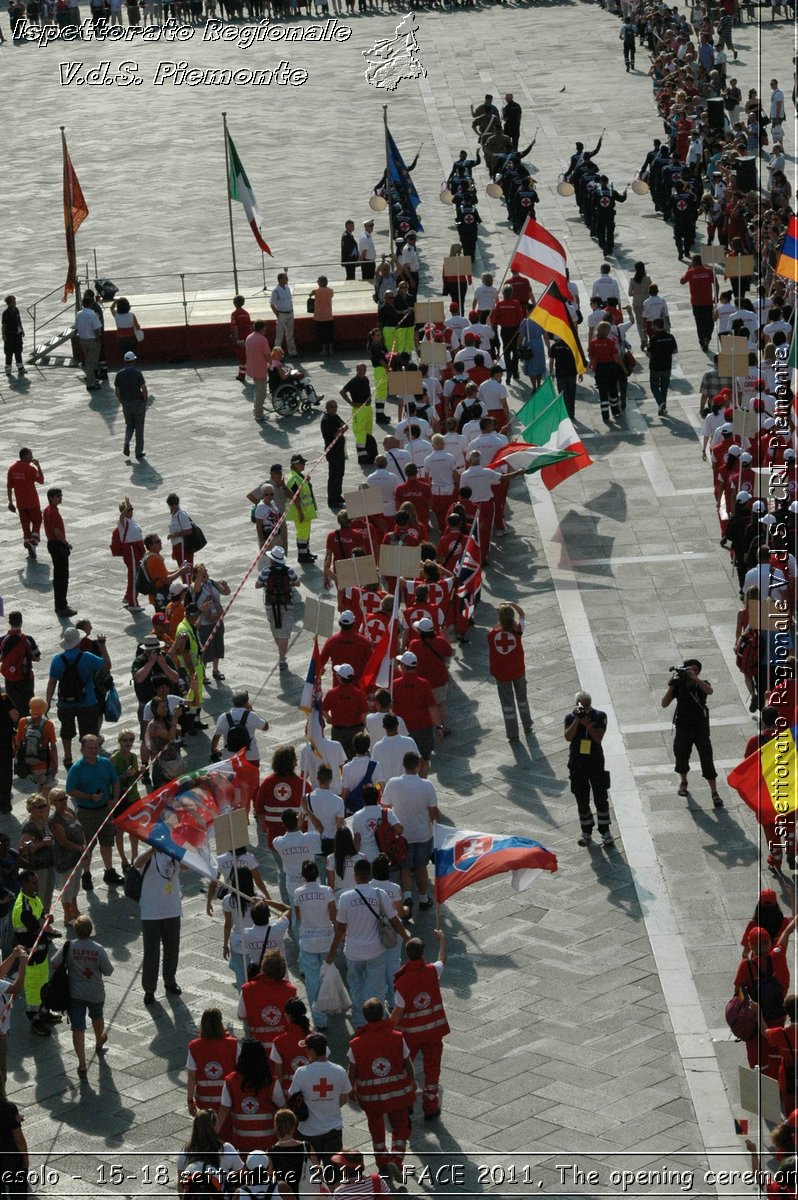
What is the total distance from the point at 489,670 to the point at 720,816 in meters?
3.45

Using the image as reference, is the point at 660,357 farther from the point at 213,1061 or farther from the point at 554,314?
the point at 213,1061

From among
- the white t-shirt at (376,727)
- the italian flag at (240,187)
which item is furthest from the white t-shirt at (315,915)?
the italian flag at (240,187)

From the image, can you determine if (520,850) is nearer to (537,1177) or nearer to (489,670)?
(537,1177)

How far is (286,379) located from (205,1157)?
1808cm

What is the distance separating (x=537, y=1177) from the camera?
12.1 m

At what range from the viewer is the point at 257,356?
27.6 metres

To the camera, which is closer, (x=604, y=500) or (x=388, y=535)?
(x=388, y=535)

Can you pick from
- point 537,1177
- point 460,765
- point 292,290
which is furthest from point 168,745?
point 292,290

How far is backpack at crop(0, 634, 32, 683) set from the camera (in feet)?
59.5

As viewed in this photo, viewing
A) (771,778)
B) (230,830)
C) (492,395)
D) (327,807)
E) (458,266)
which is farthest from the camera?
(458,266)

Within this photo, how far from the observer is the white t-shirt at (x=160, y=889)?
1401 cm

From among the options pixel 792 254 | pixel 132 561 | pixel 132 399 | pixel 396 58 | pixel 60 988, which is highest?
pixel 792 254

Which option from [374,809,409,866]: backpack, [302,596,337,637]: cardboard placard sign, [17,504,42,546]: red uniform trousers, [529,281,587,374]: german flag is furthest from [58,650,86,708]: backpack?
[529,281,587,374]: german flag

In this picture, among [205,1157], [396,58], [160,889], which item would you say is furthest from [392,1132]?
[396,58]
